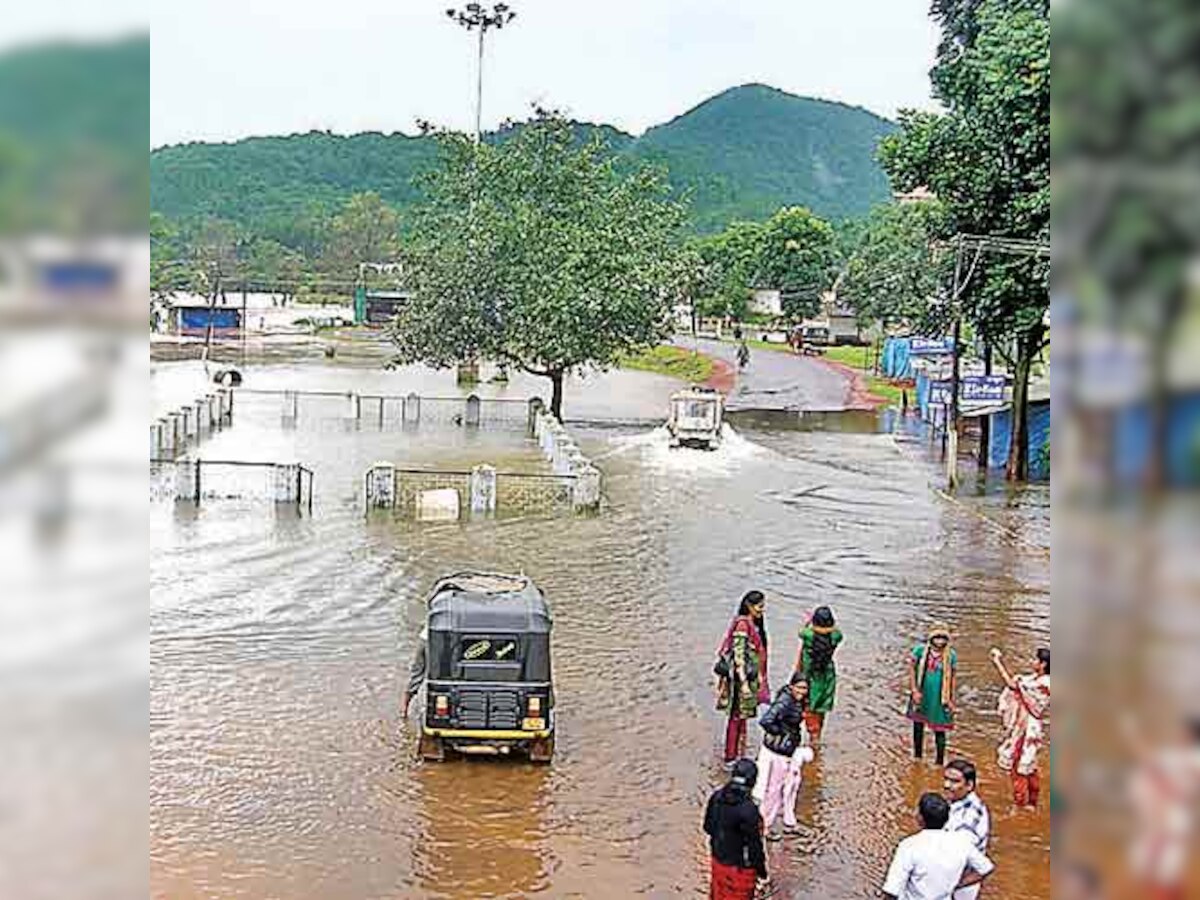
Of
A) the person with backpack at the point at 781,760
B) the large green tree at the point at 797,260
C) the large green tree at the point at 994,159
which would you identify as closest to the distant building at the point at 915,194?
the large green tree at the point at 994,159

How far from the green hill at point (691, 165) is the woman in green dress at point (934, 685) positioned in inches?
967

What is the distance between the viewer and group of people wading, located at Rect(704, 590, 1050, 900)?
254 inches

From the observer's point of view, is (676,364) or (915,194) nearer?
(915,194)

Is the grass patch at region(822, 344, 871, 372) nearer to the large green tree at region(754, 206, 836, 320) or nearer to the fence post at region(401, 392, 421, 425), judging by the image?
the large green tree at region(754, 206, 836, 320)

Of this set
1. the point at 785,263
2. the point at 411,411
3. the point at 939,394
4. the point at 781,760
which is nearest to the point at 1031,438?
the point at 939,394

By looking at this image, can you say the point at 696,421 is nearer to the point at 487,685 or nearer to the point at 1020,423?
the point at 1020,423

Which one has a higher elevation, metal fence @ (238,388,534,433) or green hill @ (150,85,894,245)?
green hill @ (150,85,894,245)

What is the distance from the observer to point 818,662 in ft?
32.7

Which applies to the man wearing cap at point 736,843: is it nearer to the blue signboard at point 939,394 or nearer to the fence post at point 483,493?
the fence post at point 483,493

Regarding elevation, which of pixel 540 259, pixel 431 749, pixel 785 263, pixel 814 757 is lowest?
pixel 814 757

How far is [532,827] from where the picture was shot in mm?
8766

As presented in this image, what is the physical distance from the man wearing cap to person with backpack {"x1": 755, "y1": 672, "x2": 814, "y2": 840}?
3.43ft

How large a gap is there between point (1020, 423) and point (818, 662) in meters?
15.6

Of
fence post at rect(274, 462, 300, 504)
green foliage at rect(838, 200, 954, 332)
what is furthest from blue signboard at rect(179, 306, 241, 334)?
fence post at rect(274, 462, 300, 504)
